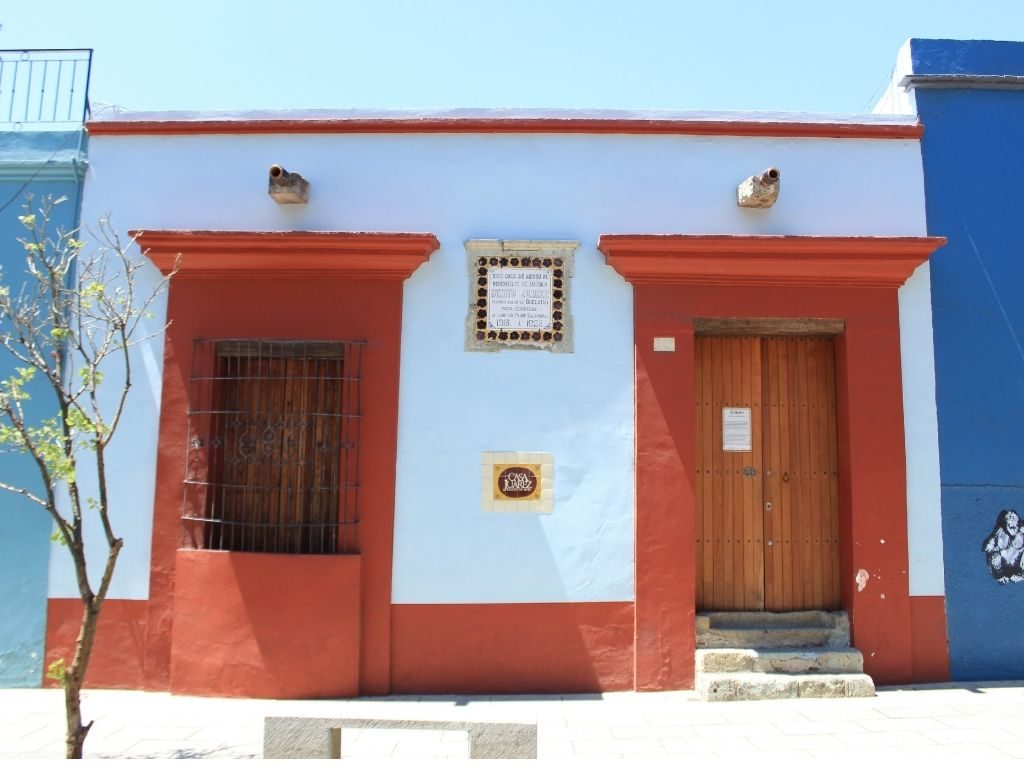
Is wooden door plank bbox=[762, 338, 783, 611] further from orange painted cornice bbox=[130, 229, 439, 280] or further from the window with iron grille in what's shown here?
the window with iron grille

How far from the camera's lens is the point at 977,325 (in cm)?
558

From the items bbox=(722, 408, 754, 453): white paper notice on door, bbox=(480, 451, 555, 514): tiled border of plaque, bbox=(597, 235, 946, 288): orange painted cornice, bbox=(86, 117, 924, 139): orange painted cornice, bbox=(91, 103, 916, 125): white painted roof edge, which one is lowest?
bbox=(480, 451, 555, 514): tiled border of plaque

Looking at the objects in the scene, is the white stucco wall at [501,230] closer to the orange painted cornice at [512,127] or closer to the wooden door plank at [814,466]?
the orange painted cornice at [512,127]

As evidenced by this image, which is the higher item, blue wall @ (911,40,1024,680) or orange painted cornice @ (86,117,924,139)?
orange painted cornice @ (86,117,924,139)

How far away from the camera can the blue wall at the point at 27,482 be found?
5.25 metres

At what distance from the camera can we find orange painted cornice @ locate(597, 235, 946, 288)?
17.6 feet

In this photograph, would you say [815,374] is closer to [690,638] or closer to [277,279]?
[690,638]

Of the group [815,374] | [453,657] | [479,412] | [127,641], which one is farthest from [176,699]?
[815,374]

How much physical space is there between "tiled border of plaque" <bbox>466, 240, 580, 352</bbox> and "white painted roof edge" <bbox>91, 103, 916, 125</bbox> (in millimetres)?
1044

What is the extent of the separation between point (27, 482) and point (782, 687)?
5.33 metres

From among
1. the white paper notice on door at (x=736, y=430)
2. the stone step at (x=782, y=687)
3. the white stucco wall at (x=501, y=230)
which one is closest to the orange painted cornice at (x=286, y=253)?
the white stucco wall at (x=501, y=230)

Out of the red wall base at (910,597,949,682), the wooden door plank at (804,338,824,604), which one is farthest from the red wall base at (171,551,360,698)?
the red wall base at (910,597,949,682)

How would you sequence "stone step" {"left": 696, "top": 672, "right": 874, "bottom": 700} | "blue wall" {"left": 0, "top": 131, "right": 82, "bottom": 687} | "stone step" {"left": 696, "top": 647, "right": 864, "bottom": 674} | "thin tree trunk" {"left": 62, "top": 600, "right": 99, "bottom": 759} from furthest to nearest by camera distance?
"blue wall" {"left": 0, "top": 131, "right": 82, "bottom": 687} < "stone step" {"left": 696, "top": 647, "right": 864, "bottom": 674} < "stone step" {"left": 696, "top": 672, "right": 874, "bottom": 700} < "thin tree trunk" {"left": 62, "top": 600, "right": 99, "bottom": 759}

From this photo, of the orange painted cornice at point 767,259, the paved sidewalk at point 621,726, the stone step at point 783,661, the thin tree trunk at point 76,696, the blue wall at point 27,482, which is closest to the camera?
the thin tree trunk at point 76,696
